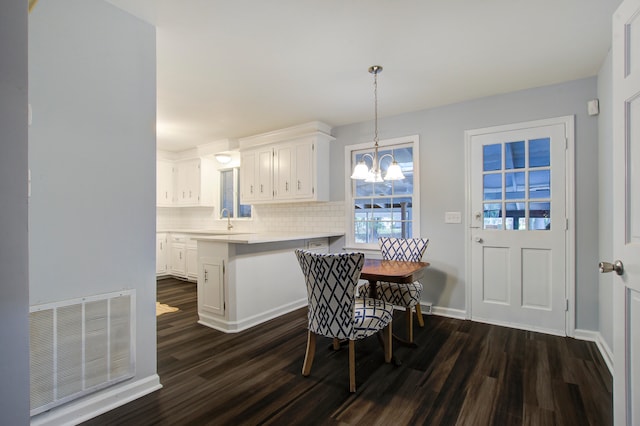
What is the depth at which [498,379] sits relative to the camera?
2.22m

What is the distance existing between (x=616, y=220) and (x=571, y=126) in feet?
7.34

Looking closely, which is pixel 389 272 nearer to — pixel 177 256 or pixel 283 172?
pixel 283 172

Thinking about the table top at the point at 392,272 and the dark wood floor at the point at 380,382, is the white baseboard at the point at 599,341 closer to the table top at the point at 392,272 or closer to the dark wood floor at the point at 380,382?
the dark wood floor at the point at 380,382

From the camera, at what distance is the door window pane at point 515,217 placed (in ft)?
10.6

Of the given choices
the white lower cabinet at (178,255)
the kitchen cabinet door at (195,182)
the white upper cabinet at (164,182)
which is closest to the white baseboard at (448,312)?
the white lower cabinet at (178,255)

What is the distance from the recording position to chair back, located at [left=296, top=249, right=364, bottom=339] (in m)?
2.02

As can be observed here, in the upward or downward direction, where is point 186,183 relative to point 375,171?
upward

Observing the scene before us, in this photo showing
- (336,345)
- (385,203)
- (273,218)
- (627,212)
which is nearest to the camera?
(627,212)

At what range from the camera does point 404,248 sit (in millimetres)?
3400


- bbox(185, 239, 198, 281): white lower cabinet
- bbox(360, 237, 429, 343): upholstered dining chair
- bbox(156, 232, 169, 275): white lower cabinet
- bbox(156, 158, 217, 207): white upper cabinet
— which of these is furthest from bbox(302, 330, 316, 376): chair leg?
bbox(156, 232, 169, 275): white lower cabinet

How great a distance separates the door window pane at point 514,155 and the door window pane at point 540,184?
15 centimetres

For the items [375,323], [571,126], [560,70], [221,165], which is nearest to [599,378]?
[375,323]

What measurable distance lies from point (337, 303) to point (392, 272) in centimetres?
64

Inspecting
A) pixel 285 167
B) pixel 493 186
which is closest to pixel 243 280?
pixel 285 167
